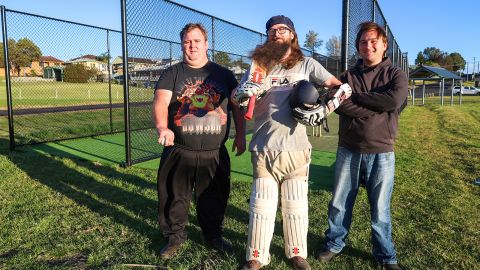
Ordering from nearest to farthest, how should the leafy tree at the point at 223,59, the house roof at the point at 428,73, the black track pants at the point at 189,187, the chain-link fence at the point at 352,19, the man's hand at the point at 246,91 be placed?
the man's hand at the point at 246,91 → the black track pants at the point at 189,187 → the chain-link fence at the point at 352,19 → the leafy tree at the point at 223,59 → the house roof at the point at 428,73

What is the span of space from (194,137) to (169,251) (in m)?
0.98

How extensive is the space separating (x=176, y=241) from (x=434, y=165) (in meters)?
5.27

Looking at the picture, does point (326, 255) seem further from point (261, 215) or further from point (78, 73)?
point (78, 73)

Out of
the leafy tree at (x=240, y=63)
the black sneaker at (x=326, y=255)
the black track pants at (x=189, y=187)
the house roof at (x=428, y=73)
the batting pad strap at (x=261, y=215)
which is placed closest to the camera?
the batting pad strap at (x=261, y=215)

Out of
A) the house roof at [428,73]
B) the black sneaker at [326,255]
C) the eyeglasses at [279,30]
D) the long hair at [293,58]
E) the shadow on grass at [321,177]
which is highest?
the house roof at [428,73]

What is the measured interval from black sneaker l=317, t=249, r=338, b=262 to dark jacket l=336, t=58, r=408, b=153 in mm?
891

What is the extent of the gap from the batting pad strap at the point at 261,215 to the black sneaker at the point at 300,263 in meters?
0.24

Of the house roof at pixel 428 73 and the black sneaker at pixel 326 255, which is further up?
the house roof at pixel 428 73

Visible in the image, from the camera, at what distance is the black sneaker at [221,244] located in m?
3.39

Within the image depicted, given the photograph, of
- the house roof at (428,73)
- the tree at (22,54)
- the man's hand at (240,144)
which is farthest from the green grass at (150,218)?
the house roof at (428,73)

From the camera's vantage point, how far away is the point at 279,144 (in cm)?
279

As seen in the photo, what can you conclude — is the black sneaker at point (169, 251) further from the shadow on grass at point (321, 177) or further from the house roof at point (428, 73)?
the house roof at point (428, 73)

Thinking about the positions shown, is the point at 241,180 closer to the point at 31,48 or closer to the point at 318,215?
the point at 318,215

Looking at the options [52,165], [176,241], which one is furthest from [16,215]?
[52,165]
